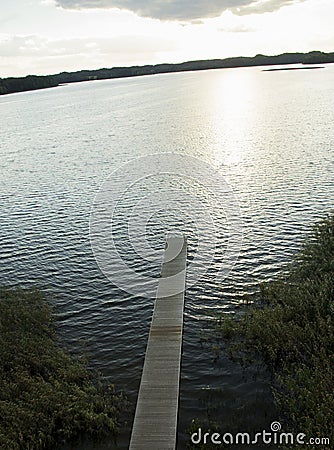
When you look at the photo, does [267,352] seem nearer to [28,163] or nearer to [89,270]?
[89,270]

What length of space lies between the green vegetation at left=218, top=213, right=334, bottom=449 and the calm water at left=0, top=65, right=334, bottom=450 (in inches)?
34.3

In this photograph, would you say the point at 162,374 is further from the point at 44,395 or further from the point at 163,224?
the point at 163,224

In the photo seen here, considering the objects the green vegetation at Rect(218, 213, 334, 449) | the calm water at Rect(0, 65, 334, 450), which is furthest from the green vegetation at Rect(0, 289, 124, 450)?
the green vegetation at Rect(218, 213, 334, 449)

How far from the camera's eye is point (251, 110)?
350ft

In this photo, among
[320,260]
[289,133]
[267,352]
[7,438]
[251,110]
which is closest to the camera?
[7,438]

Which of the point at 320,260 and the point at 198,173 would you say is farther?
the point at 198,173

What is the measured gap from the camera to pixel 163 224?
35000 mm

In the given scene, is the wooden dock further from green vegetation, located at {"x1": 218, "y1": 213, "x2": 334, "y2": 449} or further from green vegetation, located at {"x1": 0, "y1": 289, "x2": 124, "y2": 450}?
green vegetation, located at {"x1": 218, "y1": 213, "x2": 334, "y2": 449}

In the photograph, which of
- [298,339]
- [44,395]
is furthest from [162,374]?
[298,339]

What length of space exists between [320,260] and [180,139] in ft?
163

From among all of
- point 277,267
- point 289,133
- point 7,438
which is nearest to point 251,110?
Answer: point 289,133

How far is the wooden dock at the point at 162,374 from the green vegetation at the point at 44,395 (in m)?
1.07

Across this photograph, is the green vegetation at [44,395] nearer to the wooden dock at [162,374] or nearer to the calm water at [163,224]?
the calm water at [163,224]

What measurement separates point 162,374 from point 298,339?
5473 mm
